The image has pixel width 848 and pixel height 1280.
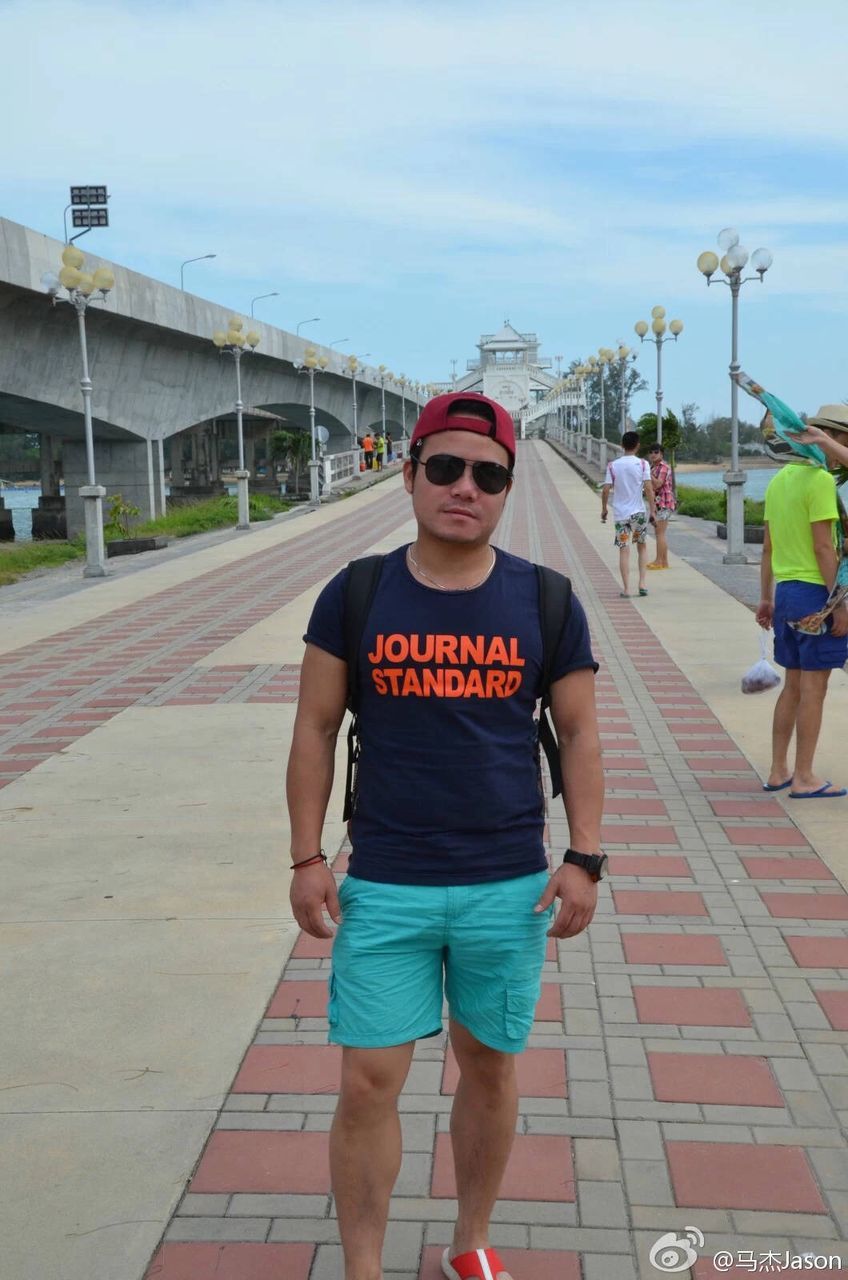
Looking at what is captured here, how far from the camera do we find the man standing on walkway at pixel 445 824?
8.49ft

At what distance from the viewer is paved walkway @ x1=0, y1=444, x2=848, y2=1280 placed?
9.73 feet

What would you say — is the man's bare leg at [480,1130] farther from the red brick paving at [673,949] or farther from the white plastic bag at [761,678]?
the white plastic bag at [761,678]

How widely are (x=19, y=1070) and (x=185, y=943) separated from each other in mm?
992

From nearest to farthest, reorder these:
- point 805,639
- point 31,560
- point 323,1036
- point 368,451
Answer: point 323,1036 < point 805,639 < point 31,560 < point 368,451

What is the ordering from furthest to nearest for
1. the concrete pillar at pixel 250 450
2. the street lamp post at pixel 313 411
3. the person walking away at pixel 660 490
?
the concrete pillar at pixel 250 450 < the street lamp post at pixel 313 411 < the person walking away at pixel 660 490


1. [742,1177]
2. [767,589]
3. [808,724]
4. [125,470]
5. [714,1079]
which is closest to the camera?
[742,1177]

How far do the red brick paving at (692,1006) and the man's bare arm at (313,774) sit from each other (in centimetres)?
165

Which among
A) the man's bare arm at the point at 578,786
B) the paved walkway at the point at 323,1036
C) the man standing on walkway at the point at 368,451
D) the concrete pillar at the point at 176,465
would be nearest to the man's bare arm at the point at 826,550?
the paved walkway at the point at 323,1036

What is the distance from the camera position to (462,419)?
8.93 ft

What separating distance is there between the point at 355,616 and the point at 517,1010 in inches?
32.7

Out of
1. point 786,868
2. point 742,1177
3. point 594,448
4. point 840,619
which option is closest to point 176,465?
point 594,448

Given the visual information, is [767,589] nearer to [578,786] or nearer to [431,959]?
[578,786]

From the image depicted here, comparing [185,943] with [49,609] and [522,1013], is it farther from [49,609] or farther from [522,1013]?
[49,609]

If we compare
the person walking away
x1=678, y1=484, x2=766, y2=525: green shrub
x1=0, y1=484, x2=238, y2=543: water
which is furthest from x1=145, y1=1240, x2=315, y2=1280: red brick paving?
x1=0, y1=484, x2=238, y2=543: water
